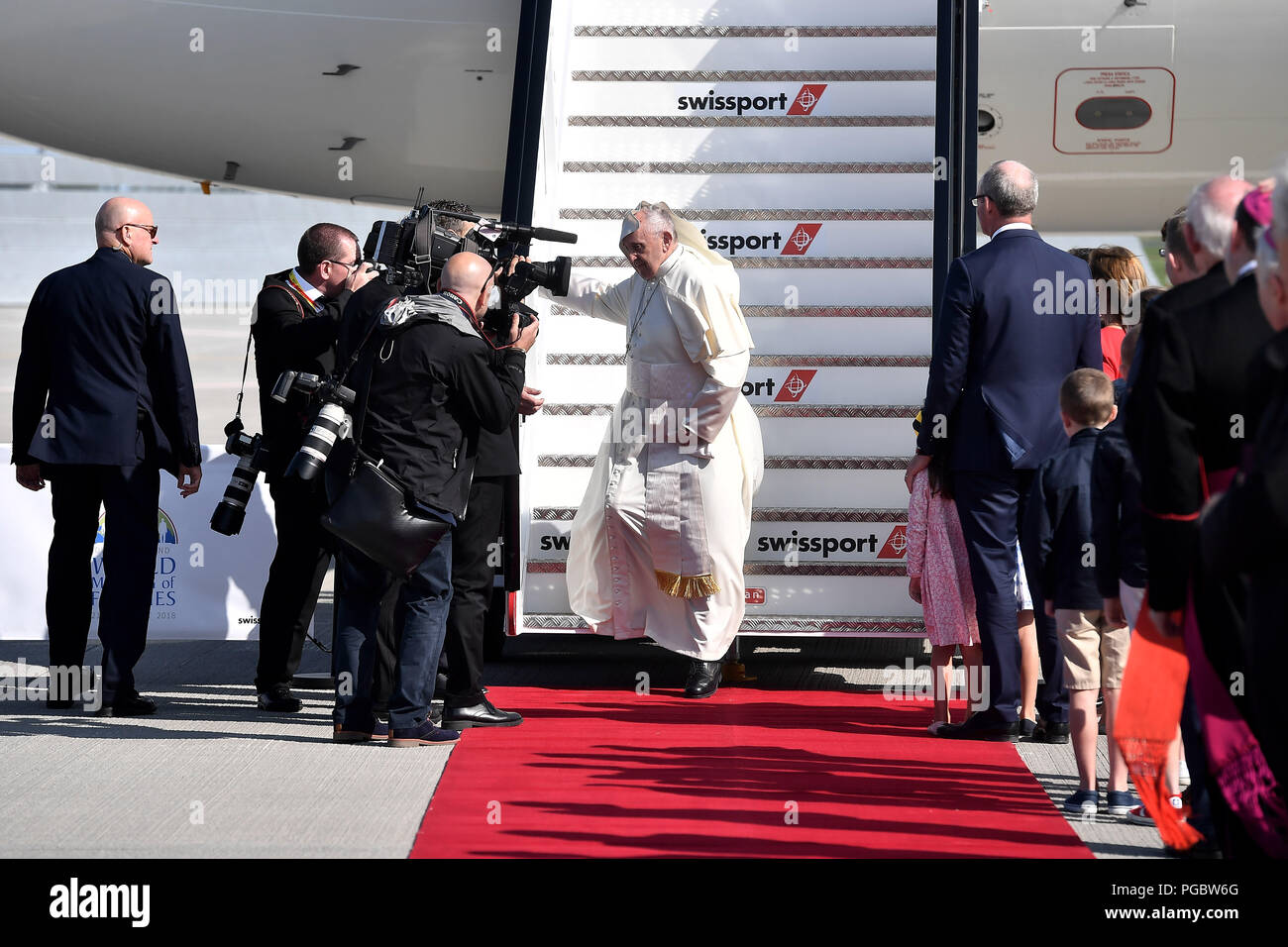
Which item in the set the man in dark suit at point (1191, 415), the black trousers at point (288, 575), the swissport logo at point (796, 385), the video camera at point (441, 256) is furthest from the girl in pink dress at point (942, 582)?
the man in dark suit at point (1191, 415)

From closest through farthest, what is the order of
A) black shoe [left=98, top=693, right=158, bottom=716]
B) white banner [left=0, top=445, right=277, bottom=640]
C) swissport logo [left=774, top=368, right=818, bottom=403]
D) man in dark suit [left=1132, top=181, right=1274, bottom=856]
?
man in dark suit [left=1132, top=181, right=1274, bottom=856] < black shoe [left=98, top=693, right=158, bottom=716] < swissport logo [left=774, top=368, right=818, bottom=403] < white banner [left=0, top=445, right=277, bottom=640]

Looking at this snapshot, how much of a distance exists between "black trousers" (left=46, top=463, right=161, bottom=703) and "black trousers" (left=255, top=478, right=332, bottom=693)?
1.34ft

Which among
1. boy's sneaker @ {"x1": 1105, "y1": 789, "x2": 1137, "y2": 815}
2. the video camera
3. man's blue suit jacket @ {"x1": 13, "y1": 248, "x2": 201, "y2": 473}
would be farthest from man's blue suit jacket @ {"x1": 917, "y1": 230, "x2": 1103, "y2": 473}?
man's blue suit jacket @ {"x1": 13, "y1": 248, "x2": 201, "y2": 473}

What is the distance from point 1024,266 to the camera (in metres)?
4.67

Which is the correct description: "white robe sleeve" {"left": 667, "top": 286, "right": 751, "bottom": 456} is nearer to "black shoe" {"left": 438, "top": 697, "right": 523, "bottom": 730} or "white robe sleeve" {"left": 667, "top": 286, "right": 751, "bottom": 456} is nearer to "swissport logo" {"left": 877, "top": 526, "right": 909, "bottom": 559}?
"swissport logo" {"left": 877, "top": 526, "right": 909, "bottom": 559}

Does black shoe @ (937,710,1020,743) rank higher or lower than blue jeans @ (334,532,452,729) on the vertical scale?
lower

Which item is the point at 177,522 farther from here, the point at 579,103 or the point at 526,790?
the point at 526,790

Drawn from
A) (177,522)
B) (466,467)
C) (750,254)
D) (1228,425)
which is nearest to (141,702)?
(177,522)

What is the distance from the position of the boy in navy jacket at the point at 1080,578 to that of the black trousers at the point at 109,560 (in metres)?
2.89

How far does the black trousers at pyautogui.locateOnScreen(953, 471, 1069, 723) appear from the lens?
4.61m

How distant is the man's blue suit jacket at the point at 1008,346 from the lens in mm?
4633

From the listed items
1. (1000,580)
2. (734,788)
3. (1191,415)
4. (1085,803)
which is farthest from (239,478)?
(1191,415)
